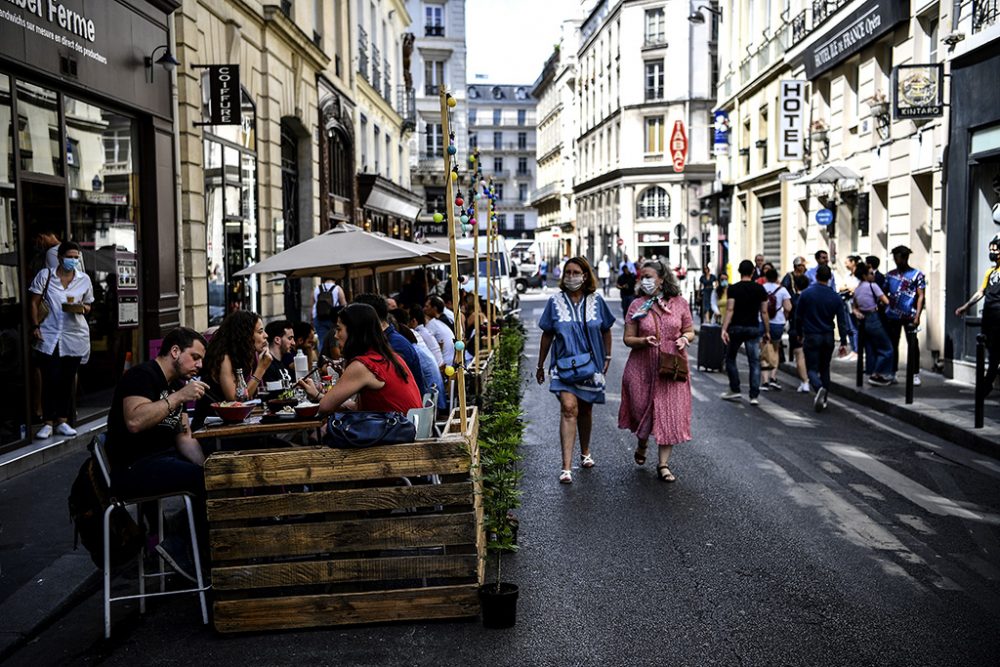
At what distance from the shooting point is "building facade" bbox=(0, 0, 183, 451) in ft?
29.5

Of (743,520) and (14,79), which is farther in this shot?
(14,79)

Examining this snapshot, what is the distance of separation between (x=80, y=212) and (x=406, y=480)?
266 inches

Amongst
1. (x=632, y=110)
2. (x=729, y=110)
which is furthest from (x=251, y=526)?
(x=632, y=110)

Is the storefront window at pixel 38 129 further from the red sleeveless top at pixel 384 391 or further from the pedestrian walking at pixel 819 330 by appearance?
the pedestrian walking at pixel 819 330

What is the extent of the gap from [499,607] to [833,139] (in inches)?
801

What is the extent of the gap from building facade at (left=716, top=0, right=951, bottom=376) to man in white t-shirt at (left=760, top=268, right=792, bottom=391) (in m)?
2.79

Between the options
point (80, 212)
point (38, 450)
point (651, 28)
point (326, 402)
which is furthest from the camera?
point (651, 28)

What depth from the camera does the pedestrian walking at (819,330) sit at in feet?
40.4

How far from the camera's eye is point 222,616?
4.97 meters

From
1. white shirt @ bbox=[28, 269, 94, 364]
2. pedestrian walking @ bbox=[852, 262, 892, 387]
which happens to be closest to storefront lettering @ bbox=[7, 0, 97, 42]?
white shirt @ bbox=[28, 269, 94, 364]

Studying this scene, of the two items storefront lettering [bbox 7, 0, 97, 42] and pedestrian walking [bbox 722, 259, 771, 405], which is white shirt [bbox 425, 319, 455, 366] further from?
storefront lettering [bbox 7, 0, 97, 42]

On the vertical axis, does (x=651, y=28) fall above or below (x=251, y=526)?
above

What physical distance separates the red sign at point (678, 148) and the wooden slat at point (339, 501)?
50173mm

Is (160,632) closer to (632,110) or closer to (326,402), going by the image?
(326,402)
